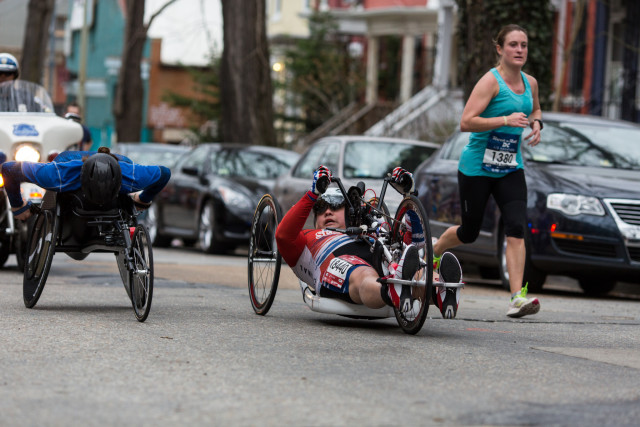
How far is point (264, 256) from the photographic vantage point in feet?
29.0

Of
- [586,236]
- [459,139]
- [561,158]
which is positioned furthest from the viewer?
[459,139]

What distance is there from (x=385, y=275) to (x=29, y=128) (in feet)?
18.1

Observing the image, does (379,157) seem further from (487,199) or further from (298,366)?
(298,366)

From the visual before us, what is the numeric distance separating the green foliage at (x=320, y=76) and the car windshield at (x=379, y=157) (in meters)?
20.5

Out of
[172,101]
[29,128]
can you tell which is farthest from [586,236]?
[172,101]

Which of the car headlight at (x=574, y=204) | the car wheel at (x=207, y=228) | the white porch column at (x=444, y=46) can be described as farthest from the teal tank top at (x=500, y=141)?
the white porch column at (x=444, y=46)

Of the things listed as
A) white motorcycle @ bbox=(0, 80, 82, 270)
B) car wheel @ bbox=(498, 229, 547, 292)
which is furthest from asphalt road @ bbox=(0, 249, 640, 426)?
white motorcycle @ bbox=(0, 80, 82, 270)

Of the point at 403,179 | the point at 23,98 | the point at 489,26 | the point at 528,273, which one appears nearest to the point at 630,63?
the point at 489,26

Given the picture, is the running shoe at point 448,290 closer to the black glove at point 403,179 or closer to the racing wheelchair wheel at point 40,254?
the black glove at point 403,179

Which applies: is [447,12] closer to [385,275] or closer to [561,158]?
[561,158]

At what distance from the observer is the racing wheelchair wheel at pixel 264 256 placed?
8.52 meters

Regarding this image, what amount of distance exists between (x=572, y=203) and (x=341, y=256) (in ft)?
13.8

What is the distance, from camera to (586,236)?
11.6m

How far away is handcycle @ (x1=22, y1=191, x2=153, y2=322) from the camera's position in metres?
8.53
